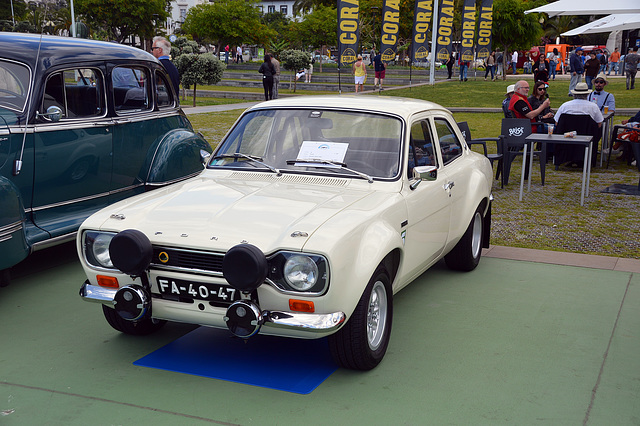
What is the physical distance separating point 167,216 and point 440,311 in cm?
240

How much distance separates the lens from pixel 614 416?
3719 mm

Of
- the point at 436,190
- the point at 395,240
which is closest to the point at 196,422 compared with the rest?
the point at 395,240

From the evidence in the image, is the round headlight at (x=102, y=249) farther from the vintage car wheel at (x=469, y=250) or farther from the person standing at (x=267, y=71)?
the person standing at (x=267, y=71)

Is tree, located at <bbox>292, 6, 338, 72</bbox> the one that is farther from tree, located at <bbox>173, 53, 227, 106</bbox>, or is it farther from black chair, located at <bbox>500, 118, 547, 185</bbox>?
black chair, located at <bbox>500, 118, 547, 185</bbox>

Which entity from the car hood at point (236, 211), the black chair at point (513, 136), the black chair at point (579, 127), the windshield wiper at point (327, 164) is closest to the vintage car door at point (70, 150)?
the car hood at point (236, 211)

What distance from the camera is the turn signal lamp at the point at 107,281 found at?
4199 millimetres

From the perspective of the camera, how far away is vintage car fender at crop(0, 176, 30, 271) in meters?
5.33

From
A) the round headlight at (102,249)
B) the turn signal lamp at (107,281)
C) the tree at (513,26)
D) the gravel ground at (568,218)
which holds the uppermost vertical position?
the tree at (513,26)

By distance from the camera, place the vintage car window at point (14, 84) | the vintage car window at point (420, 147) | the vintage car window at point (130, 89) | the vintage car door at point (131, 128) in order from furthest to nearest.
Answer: the vintage car window at point (130, 89) < the vintage car door at point (131, 128) < the vintage car window at point (14, 84) < the vintage car window at point (420, 147)

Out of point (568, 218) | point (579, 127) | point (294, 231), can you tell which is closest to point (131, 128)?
point (294, 231)

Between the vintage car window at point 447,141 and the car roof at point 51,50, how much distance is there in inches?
141

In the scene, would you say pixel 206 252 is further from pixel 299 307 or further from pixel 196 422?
pixel 196 422

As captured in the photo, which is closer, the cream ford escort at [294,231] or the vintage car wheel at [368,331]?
the cream ford escort at [294,231]

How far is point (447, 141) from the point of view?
6000mm
